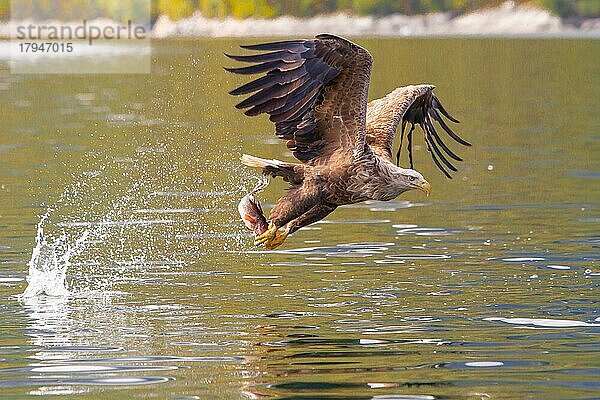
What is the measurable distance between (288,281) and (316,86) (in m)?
2.16

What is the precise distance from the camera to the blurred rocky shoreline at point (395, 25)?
97.8 metres

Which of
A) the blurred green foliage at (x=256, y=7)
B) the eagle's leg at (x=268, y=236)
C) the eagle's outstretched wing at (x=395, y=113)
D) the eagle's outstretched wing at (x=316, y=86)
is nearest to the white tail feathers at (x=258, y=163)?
the eagle's outstretched wing at (x=316, y=86)

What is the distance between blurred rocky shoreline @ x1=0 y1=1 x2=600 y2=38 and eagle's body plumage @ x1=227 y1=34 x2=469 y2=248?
79.8 m

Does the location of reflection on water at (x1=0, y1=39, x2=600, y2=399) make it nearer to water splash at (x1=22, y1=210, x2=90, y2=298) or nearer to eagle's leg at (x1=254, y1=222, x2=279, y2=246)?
water splash at (x1=22, y1=210, x2=90, y2=298)

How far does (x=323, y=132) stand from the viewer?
12.6m

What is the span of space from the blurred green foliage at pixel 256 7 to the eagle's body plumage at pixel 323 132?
86.6 metres

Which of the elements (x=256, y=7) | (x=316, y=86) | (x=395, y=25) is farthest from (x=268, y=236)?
(x=256, y=7)

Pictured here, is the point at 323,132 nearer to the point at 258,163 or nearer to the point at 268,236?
the point at 258,163

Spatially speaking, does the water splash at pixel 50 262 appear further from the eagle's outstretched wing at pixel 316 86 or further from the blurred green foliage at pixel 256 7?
the blurred green foliage at pixel 256 7

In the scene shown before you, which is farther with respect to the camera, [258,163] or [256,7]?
[256,7]

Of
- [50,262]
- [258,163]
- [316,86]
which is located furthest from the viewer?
[50,262]

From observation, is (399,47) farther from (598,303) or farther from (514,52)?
(598,303)

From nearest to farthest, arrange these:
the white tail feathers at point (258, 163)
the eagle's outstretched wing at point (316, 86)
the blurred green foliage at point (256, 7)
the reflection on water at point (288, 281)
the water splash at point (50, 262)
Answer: the reflection on water at point (288, 281)
the eagle's outstretched wing at point (316, 86)
the white tail feathers at point (258, 163)
the water splash at point (50, 262)
the blurred green foliage at point (256, 7)

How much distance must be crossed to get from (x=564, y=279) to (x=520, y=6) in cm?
8728
